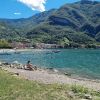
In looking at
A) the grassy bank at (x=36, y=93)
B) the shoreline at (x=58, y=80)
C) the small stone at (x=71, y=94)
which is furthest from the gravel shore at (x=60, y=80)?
the small stone at (x=71, y=94)

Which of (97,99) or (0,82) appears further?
(0,82)

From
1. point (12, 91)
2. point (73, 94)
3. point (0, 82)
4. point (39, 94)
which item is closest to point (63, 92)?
point (73, 94)

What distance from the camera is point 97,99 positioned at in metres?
20.8

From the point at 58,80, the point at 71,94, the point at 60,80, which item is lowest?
the point at 60,80

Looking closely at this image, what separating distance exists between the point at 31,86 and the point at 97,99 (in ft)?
19.6

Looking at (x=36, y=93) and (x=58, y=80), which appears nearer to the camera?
(x=36, y=93)

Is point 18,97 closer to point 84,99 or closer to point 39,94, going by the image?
point 39,94

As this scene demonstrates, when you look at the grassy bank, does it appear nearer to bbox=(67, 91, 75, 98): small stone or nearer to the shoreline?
bbox=(67, 91, 75, 98): small stone

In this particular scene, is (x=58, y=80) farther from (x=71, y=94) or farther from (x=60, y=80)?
(x=71, y=94)

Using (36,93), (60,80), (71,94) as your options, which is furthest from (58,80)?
(36,93)

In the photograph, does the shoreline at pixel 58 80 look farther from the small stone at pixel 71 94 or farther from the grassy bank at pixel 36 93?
the small stone at pixel 71 94

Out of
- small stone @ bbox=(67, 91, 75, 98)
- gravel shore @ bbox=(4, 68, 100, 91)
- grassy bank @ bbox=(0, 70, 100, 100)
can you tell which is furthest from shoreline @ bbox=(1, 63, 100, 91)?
small stone @ bbox=(67, 91, 75, 98)

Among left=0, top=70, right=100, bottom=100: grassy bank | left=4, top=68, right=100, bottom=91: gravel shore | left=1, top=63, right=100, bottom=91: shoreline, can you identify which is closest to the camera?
left=0, top=70, right=100, bottom=100: grassy bank

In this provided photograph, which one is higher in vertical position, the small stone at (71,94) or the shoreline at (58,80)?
the small stone at (71,94)
